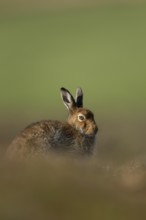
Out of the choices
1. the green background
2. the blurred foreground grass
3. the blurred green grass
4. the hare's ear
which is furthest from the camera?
the blurred green grass

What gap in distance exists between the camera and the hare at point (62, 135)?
11438mm

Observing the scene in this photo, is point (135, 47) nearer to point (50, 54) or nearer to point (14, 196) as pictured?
point (50, 54)

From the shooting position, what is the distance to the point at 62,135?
1217 centimetres

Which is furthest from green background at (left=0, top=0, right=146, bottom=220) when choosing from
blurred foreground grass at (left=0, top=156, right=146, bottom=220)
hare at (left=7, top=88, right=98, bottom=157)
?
hare at (left=7, top=88, right=98, bottom=157)

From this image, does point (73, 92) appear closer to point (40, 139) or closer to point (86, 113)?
point (86, 113)

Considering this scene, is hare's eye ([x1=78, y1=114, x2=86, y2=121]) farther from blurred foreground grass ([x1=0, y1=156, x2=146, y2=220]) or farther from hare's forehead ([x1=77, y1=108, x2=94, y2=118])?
blurred foreground grass ([x1=0, y1=156, x2=146, y2=220])

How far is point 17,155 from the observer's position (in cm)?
1109

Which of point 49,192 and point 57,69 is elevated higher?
point 57,69

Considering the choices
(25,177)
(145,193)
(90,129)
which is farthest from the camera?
(90,129)

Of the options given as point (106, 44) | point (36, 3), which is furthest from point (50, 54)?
point (36, 3)

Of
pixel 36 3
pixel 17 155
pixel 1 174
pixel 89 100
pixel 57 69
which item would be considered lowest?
pixel 1 174

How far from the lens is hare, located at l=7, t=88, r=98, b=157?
450 inches

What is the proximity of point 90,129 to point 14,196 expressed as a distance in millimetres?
7010

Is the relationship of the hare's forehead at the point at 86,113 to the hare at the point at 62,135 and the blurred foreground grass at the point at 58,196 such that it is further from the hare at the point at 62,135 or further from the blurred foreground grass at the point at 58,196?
the blurred foreground grass at the point at 58,196
